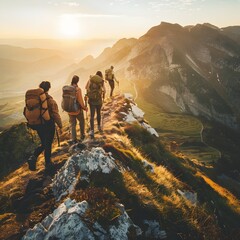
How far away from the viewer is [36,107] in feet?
42.6

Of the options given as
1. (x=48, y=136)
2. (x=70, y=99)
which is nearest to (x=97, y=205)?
(x=48, y=136)

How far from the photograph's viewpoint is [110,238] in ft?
30.4

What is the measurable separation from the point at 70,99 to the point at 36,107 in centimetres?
309

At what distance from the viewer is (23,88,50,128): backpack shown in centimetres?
1286

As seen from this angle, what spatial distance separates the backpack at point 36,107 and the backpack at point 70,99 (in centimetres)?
264

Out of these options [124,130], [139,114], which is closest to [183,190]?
[124,130]

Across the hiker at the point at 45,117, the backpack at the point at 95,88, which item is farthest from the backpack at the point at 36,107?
the backpack at the point at 95,88

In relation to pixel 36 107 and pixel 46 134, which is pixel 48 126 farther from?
pixel 36 107

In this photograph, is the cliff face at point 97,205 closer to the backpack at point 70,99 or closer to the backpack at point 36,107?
the backpack at point 70,99

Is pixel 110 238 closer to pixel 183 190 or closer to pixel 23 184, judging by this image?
pixel 23 184

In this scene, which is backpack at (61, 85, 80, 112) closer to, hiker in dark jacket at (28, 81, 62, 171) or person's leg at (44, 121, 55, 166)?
hiker in dark jacket at (28, 81, 62, 171)

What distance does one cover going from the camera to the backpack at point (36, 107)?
12859 millimetres

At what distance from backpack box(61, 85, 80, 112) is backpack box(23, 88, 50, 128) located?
104 inches

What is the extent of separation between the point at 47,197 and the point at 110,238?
3.84m
